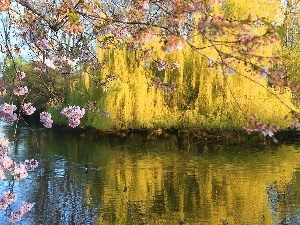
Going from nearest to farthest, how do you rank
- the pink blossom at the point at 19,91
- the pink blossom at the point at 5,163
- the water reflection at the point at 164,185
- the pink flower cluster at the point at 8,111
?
the pink blossom at the point at 5,163 < the pink blossom at the point at 19,91 < the pink flower cluster at the point at 8,111 < the water reflection at the point at 164,185

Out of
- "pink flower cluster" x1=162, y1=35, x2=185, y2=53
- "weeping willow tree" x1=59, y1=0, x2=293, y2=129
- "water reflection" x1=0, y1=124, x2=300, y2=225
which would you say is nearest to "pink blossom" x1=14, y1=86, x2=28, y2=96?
"pink flower cluster" x1=162, y1=35, x2=185, y2=53

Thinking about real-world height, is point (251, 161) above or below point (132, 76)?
below

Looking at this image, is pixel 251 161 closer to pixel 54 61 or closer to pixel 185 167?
pixel 185 167

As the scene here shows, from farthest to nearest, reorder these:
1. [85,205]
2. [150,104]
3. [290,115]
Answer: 1. [150,104]
2. [85,205]
3. [290,115]

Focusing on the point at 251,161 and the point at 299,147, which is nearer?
the point at 251,161

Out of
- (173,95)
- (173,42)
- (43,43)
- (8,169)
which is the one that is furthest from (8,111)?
(173,95)

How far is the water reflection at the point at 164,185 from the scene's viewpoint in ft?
34.2

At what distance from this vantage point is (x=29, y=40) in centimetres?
447

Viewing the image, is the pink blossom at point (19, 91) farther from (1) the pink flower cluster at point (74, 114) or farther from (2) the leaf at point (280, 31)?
(2) the leaf at point (280, 31)

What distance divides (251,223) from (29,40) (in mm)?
→ 6815

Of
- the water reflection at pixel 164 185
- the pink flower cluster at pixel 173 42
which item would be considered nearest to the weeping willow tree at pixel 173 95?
the water reflection at pixel 164 185

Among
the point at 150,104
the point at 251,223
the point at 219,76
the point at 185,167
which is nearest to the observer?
the point at 251,223

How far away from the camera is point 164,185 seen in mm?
13625

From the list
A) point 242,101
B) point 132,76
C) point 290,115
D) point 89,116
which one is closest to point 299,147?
point 242,101
